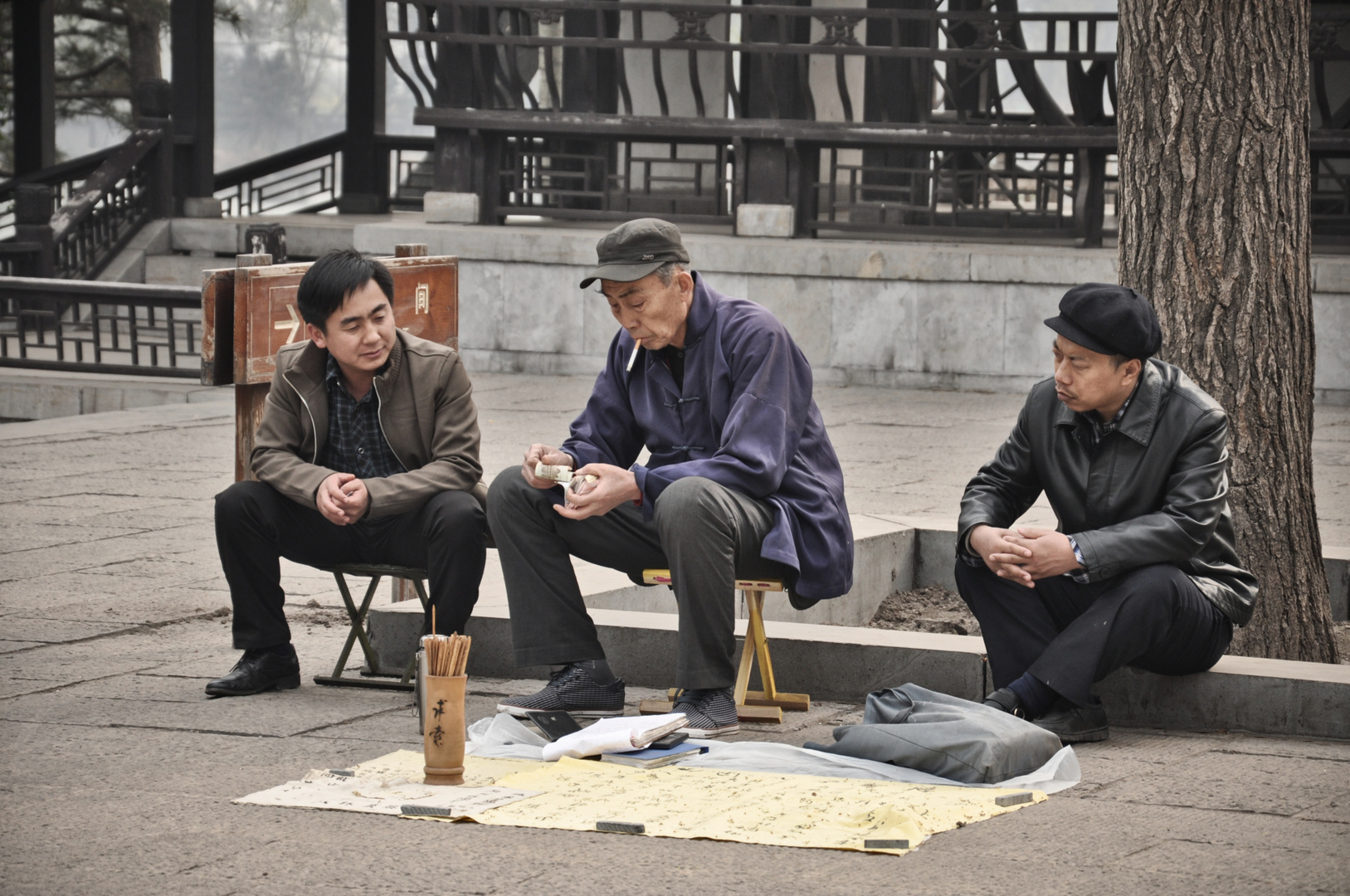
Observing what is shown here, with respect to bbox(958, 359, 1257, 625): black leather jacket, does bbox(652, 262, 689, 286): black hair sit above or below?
above

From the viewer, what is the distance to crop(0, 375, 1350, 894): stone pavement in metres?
3.27

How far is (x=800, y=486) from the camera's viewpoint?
453 centimetres

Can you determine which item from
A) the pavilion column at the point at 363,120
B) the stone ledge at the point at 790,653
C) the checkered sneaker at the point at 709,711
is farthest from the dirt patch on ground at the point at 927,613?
the pavilion column at the point at 363,120

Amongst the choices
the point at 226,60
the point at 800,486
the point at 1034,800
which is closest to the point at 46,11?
the point at 800,486

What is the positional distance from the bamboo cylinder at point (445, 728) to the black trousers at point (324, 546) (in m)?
0.83

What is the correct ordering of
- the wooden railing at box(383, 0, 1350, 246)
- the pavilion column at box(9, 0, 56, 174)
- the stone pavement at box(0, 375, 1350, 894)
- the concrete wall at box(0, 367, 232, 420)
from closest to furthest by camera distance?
the stone pavement at box(0, 375, 1350, 894), the concrete wall at box(0, 367, 232, 420), the wooden railing at box(383, 0, 1350, 246), the pavilion column at box(9, 0, 56, 174)

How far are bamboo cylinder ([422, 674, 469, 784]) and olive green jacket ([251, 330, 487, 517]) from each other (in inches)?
41.4

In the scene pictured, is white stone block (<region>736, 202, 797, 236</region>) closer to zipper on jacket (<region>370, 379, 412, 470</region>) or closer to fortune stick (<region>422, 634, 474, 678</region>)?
zipper on jacket (<region>370, 379, 412, 470</region>)

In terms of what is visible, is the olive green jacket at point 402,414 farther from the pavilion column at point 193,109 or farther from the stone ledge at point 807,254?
the pavilion column at point 193,109

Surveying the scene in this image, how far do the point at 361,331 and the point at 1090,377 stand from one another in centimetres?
194

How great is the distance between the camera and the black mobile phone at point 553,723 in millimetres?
4227

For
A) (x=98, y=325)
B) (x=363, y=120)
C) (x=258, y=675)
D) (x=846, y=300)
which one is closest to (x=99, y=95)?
(x=363, y=120)

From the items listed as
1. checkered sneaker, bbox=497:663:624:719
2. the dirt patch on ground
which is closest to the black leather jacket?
checkered sneaker, bbox=497:663:624:719

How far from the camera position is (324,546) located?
4.86 meters
